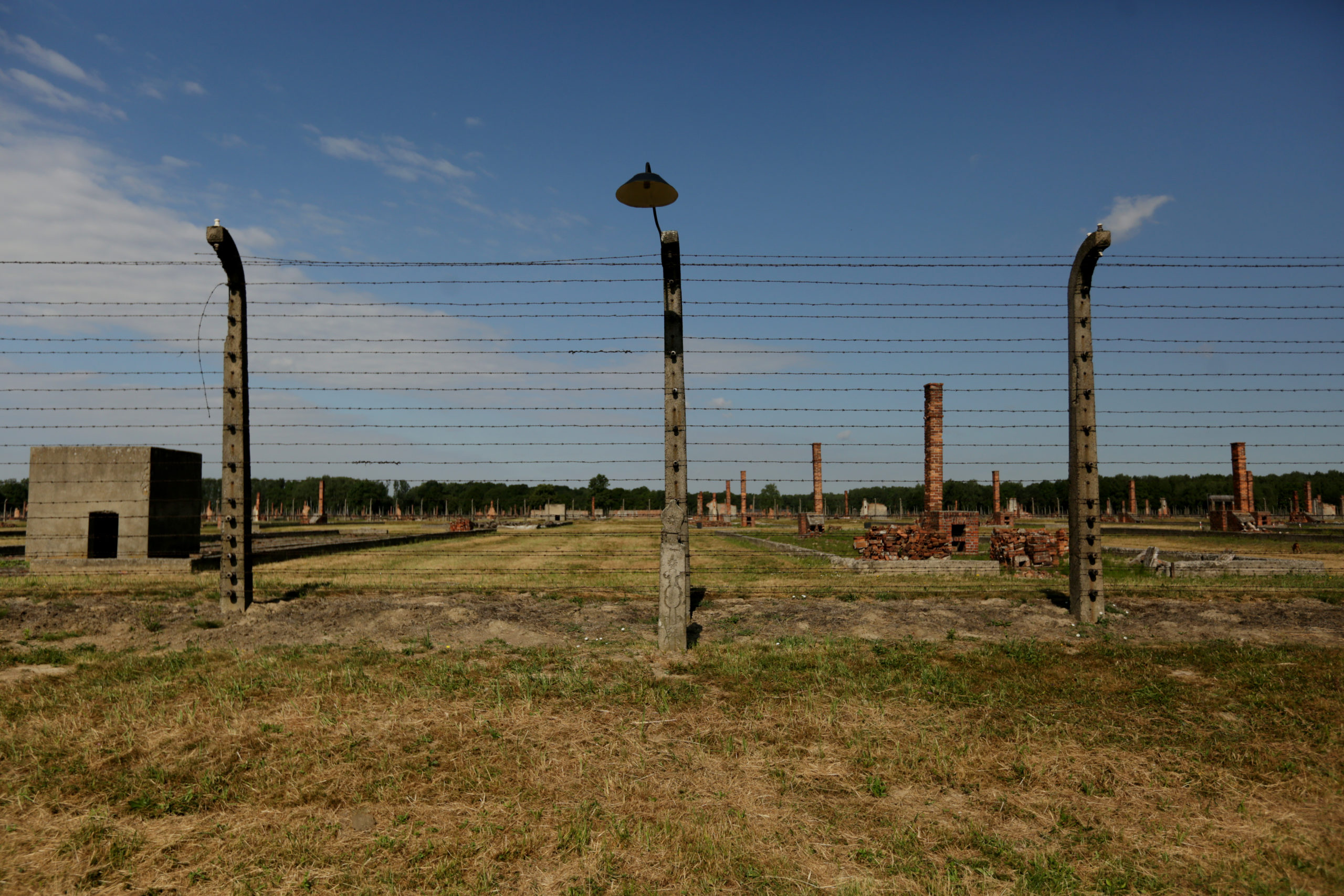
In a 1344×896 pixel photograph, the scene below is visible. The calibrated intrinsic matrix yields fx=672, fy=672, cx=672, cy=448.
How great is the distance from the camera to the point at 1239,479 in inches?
1487

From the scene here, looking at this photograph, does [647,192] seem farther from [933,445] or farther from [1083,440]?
[933,445]

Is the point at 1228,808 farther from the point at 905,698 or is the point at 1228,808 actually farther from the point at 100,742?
the point at 100,742

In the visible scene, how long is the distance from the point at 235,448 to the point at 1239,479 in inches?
1878

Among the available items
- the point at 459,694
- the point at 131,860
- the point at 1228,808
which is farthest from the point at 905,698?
the point at 131,860

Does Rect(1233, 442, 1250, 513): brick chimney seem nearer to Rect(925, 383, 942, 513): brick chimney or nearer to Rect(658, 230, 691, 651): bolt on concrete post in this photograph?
Rect(925, 383, 942, 513): brick chimney

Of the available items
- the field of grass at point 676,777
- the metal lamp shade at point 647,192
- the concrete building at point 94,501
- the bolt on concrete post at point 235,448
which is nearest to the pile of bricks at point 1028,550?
the field of grass at point 676,777

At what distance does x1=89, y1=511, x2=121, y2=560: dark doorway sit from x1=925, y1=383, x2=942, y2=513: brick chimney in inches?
886

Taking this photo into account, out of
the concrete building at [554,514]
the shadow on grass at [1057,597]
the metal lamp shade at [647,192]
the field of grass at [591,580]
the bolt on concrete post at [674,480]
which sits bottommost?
the concrete building at [554,514]

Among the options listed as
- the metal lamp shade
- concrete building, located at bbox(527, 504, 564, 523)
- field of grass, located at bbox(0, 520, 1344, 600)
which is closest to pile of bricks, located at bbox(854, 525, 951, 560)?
field of grass, located at bbox(0, 520, 1344, 600)

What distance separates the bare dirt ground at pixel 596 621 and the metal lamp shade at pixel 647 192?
3.85m

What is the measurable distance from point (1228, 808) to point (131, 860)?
15.1 feet

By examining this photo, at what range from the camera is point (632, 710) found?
4.22 m

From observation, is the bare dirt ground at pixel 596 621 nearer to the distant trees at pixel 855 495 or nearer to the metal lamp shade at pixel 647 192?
the metal lamp shade at pixel 647 192

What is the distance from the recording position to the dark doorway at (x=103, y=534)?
15094mm
